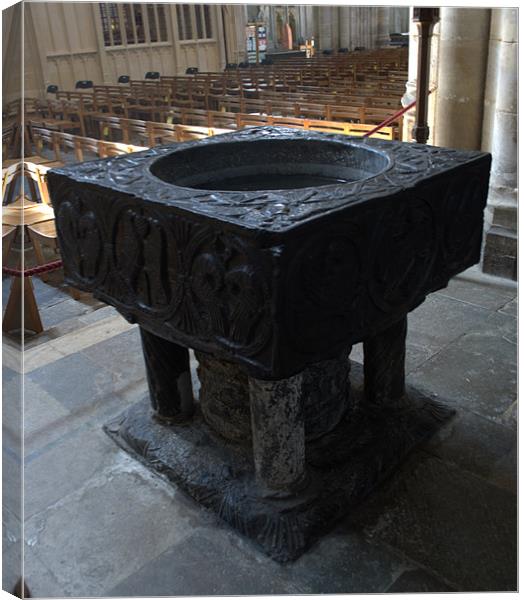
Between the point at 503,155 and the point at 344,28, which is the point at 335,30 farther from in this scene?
the point at 503,155

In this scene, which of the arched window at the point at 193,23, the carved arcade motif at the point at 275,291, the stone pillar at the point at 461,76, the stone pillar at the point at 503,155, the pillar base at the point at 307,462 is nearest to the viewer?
the carved arcade motif at the point at 275,291

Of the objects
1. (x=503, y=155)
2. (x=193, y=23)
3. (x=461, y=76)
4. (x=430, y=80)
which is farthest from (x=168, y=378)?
(x=193, y=23)

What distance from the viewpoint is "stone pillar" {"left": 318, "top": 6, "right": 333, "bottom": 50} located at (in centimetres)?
1841

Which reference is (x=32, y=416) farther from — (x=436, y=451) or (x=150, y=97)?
(x=150, y=97)

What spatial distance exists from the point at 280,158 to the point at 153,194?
81 centimetres

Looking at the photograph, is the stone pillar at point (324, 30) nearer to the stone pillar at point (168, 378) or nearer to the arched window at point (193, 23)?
the arched window at point (193, 23)

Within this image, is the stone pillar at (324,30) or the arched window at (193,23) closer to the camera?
the arched window at (193,23)

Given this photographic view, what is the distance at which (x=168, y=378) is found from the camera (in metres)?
2.27

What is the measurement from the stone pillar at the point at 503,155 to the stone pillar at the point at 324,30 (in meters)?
16.2

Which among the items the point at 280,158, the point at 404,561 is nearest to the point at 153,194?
the point at 280,158

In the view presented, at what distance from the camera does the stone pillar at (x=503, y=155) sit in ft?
11.1

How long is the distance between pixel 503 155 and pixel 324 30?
1665 cm

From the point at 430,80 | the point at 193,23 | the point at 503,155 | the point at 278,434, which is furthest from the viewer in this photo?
the point at 193,23

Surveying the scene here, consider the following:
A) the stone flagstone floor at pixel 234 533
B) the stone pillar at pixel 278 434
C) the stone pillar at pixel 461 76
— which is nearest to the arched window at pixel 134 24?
the stone pillar at pixel 461 76
